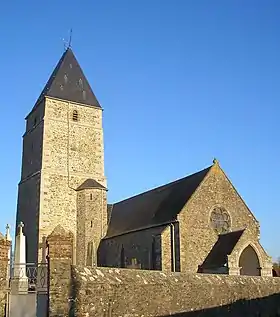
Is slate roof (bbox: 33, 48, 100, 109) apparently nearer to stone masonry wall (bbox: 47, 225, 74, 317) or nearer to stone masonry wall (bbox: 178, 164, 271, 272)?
stone masonry wall (bbox: 178, 164, 271, 272)

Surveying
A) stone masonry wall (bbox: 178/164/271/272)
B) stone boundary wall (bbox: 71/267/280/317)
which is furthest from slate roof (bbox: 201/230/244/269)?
stone boundary wall (bbox: 71/267/280/317)

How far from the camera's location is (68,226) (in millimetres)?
31391

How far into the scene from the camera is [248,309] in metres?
14.5

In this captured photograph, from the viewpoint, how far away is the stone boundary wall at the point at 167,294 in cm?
1077

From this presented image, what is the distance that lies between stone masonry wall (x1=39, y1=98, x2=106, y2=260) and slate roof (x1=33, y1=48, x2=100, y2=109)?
2.30ft

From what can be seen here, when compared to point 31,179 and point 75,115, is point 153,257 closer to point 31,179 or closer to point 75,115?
point 31,179

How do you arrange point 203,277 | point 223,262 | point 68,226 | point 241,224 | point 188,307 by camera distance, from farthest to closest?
point 68,226 → point 241,224 → point 223,262 → point 203,277 → point 188,307

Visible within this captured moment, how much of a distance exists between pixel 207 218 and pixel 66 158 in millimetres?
11681

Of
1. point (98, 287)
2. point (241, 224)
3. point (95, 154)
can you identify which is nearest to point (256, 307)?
point (98, 287)

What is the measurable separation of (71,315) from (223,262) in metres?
15.7

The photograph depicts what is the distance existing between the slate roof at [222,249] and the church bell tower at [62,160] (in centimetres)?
872

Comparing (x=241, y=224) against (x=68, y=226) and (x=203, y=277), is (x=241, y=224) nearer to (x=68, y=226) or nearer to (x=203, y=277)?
(x=68, y=226)

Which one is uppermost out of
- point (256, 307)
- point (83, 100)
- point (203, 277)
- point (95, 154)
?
point (83, 100)

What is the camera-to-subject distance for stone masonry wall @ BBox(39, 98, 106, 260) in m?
31.5
